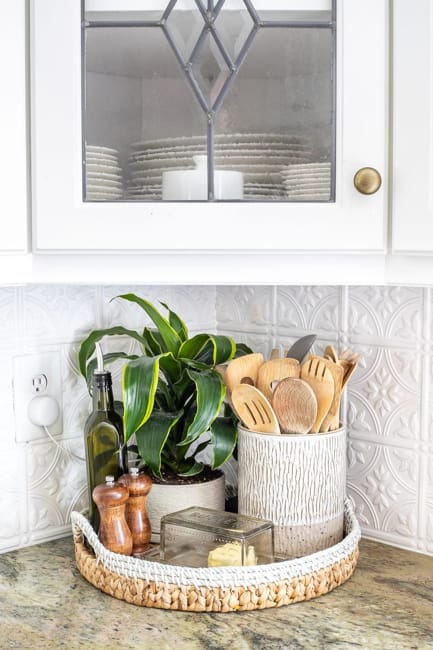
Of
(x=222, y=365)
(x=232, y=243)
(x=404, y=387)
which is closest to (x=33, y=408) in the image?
(x=222, y=365)

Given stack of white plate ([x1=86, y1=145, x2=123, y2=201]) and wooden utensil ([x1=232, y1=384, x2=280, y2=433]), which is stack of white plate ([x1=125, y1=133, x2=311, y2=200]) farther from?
wooden utensil ([x1=232, y1=384, x2=280, y2=433])

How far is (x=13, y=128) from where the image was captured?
3.68 feet

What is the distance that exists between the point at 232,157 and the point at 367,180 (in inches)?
7.2

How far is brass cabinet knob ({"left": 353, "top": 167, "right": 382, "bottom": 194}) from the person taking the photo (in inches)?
44.4

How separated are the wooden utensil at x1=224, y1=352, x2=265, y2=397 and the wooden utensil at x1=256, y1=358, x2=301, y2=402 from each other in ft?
0.07

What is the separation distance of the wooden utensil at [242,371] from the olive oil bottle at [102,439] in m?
0.20

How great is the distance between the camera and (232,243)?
116 centimetres

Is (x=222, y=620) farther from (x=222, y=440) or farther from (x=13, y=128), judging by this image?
(x=13, y=128)

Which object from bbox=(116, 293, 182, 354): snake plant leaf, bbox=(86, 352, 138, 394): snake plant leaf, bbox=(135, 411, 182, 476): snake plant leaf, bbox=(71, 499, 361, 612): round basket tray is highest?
bbox=(116, 293, 182, 354): snake plant leaf

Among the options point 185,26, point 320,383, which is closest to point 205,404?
point 320,383

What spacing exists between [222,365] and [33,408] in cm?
34

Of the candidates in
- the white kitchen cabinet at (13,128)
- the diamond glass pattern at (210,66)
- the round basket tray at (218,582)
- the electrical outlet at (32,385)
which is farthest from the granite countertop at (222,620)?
the diamond glass pattern at (210,66)

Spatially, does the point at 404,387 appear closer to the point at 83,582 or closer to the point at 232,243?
the point at 232,243

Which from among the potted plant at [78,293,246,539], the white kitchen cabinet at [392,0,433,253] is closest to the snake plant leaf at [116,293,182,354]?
the potted plant at [78,293,246,539]
